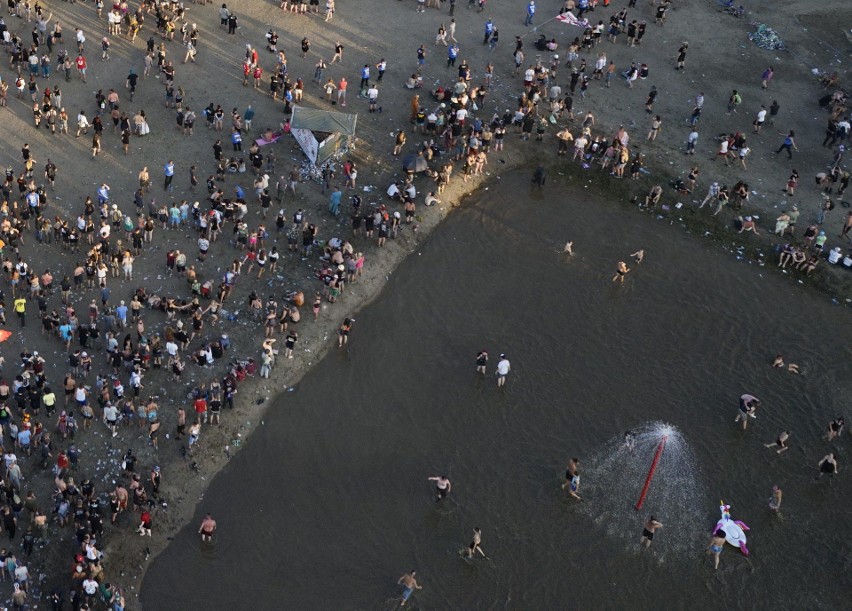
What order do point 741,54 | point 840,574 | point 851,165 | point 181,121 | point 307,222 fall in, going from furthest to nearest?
1. point 741,54
2. point 851,165
3. point 181,121
4. point 307,222
5. point 840,574

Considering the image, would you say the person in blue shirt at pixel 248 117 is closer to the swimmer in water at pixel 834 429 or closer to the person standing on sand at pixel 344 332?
the person standing on sand at pixel 344 332

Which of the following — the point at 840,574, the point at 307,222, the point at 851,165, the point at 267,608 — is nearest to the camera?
the point at 267,608

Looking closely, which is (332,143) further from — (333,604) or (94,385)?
(333,604)

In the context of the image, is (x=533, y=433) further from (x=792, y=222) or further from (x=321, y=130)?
(x=792, y=222)

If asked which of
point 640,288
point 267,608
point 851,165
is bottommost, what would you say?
point 267,608

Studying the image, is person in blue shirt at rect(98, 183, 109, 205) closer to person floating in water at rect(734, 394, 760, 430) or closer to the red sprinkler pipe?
the red sprinkler pipe

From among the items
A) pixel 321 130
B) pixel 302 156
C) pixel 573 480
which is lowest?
pixel 573 480

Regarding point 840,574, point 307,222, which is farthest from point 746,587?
point 307,222

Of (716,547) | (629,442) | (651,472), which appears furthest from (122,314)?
(716,547)
